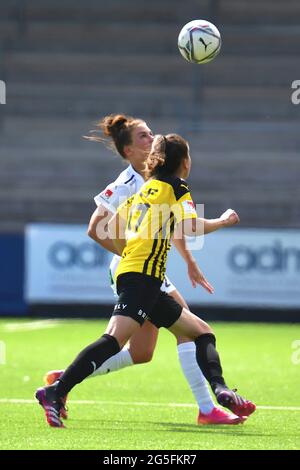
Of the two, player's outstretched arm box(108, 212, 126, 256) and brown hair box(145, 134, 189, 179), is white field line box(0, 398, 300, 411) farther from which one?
brown hair box(145, 134, 189, 179)

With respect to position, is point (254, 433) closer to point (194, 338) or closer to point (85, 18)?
point (194, 338)

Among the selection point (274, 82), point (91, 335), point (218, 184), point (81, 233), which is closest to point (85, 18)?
point (274, 82)

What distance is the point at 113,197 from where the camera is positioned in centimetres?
718

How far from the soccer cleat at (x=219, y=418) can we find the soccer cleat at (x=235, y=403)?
104 millimetres

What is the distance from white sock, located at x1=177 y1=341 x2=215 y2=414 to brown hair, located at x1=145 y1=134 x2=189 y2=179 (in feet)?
3.87

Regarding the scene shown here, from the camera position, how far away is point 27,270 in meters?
16.7

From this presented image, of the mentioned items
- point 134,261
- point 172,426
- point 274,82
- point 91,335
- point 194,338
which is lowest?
point 91,335

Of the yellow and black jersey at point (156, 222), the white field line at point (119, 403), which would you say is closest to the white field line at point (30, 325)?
the white field line at point (119, 403)

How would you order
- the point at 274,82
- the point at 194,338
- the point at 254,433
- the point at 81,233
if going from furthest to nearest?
the point at 274,82 → the point at 81,233 → the point at 194,338 → the point at 254,433

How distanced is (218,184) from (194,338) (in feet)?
43.1

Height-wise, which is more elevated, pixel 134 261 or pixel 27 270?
pixel 134 261

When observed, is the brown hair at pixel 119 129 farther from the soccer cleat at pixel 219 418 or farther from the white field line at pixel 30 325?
the white field line at pixel 30 325

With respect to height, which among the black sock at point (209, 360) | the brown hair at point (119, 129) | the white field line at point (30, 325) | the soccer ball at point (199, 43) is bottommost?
the white field line at point (30, 325)

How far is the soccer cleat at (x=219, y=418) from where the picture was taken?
6.42 meters
